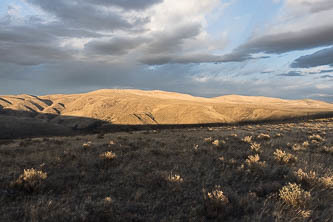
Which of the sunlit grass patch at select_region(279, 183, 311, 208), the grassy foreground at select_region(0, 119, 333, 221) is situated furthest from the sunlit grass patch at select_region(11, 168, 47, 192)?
the sunlit grass patch at select_region(279, 183, 311, 208)

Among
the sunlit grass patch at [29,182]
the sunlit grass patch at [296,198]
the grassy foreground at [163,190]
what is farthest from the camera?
the sunlit grass patch at [29,182]

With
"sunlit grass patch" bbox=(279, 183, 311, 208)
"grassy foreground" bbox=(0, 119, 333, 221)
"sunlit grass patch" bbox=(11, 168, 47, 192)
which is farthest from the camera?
"sunlit grass patch" bbox=(11, 168, 47, 192)

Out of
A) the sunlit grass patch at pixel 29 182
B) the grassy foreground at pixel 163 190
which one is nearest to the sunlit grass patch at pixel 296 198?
the grassy foreground at pixel 163 190

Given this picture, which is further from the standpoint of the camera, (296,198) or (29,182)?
(29,182)

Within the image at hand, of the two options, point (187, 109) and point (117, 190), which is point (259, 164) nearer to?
point (117, 190)

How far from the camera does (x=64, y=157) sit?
26.2 ft

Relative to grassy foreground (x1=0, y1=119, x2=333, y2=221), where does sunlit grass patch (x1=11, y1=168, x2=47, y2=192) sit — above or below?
above

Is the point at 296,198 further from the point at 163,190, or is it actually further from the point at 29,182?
the point at 29,182

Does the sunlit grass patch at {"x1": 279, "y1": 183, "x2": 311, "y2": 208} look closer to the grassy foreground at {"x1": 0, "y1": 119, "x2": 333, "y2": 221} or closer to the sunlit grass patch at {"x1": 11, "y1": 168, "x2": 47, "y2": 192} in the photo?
the grassy foreground at {"x1": 0, "y1": 119, "x2": 333, "y2": 221}

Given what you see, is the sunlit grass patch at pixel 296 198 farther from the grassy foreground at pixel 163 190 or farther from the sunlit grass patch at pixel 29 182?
the sunlit grass patch at pixel 29 182

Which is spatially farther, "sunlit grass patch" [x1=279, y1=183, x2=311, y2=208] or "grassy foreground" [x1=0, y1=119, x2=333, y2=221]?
"sunlit grass patch" [x1=279, y1=183, x2=311, y2=208]

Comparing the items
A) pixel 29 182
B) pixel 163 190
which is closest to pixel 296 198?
pixel 163 190

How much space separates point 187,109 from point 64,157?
14784 cm

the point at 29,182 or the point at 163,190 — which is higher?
the point at 29,182
